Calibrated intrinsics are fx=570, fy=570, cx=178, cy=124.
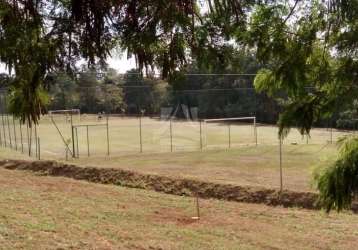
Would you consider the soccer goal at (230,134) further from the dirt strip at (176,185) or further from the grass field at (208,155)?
the dirt strip at (176,185)

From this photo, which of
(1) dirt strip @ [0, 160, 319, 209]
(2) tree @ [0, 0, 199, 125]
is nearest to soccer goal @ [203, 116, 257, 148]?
(1) dirt strip @ [0, 160, 319, 209]

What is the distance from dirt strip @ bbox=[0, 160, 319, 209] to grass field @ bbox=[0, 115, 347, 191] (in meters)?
0.91

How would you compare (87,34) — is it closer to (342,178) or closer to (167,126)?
(342,178)

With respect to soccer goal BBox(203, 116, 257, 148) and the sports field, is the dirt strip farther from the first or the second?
soccer goal BBox(203, 116, 257, 148)

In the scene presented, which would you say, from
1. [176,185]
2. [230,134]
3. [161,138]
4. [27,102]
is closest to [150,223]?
[176,185]

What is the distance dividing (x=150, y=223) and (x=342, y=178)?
9214mm

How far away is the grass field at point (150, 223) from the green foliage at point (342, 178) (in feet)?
19.9

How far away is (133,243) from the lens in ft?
36.8

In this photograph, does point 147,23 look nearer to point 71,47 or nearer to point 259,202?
point 71,47

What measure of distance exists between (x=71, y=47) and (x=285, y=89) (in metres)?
2.10

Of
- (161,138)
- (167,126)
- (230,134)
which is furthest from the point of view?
(167,126)

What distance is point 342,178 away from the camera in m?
5.16

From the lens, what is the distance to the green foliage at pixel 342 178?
5.08 metres

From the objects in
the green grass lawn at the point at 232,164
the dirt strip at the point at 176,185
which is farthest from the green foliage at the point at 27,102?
the green grass lawn at the point at 232,164
